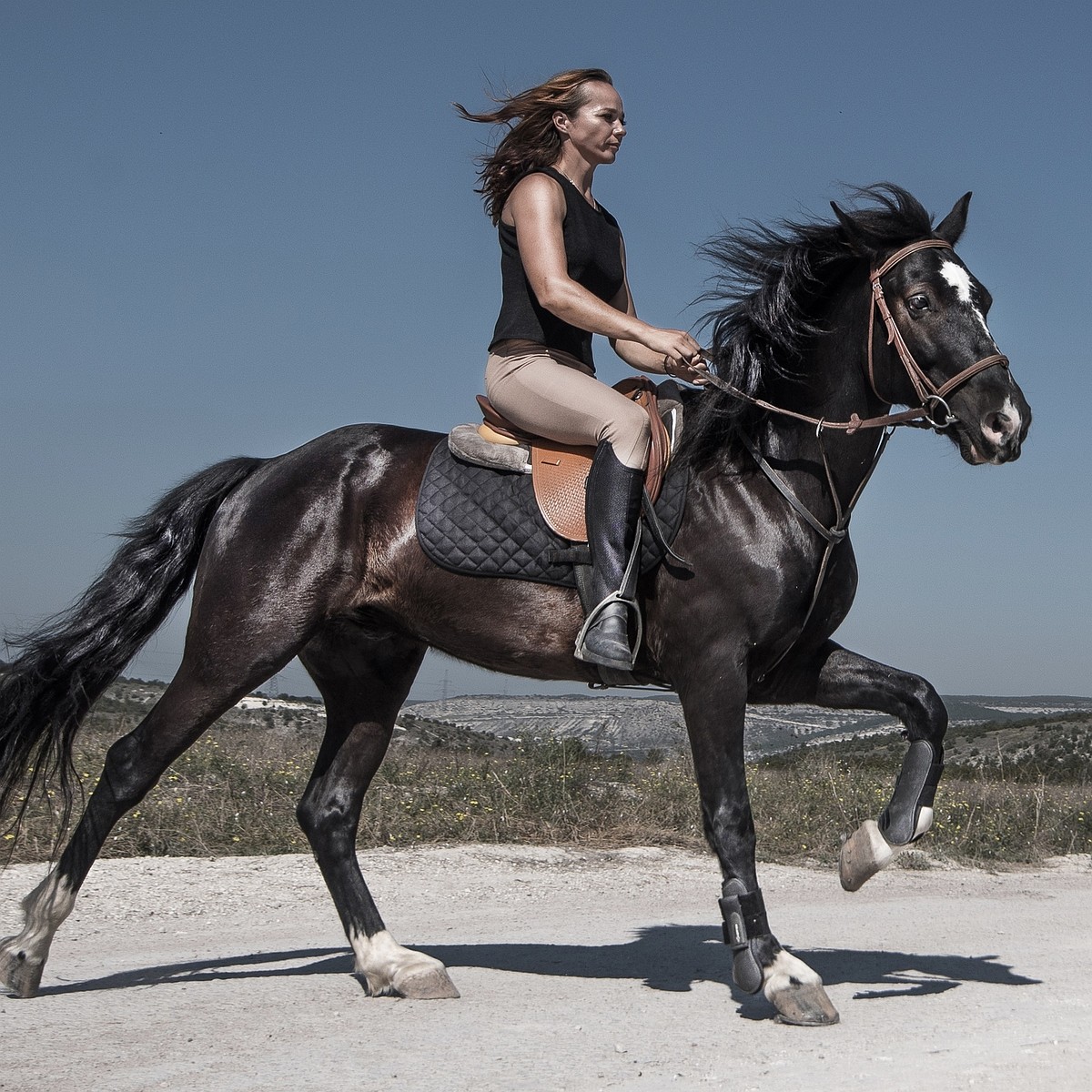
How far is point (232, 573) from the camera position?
5.61 meters

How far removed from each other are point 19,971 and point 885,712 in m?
3.78

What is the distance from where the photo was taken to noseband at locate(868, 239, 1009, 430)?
4770mm

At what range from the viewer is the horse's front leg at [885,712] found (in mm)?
5000

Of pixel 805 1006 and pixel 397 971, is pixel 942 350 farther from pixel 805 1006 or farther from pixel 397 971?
pixel 397 971

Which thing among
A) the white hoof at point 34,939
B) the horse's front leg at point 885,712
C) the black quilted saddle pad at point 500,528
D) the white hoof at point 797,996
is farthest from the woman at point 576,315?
the white hoof at point 34,939

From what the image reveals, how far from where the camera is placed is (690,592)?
505 centimetres

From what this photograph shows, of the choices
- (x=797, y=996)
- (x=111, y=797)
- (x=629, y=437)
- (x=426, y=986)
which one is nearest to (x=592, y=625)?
(x=629, y=437)

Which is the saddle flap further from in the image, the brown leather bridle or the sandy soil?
the sandy soil

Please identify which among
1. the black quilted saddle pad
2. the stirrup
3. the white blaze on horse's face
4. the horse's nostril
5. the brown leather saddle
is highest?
the white blaze on horse's face

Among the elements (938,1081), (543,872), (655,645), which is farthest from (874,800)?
(938,1081)

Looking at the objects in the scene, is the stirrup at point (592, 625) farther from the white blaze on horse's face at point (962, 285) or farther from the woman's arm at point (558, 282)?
the white blaze on horse's face at point (962, 285)

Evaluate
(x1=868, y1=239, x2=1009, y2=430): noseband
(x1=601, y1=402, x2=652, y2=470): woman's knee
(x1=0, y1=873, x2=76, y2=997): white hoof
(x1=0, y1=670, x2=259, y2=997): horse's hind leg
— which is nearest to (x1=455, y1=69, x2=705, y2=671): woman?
(x1=601, y1=402, x2=652, y2=470): woman's knee

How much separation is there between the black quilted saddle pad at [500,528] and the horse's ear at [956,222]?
159cm

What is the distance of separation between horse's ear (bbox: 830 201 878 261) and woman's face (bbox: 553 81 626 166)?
3.68 feet
